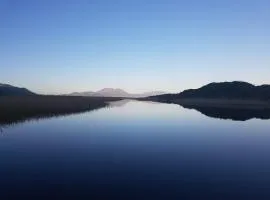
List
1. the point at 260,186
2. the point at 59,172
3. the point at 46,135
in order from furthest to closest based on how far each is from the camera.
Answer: the point at 46,135
the point at 59,172
the point at 260,186

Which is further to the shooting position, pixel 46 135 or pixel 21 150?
pixel 46 135

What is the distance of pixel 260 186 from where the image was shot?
20844mm

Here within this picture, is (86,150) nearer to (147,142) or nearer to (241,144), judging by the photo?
(147,142)

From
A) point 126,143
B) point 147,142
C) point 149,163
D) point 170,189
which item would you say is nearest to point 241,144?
point 147,142

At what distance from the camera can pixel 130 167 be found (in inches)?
994

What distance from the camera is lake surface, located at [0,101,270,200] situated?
62.2 ft

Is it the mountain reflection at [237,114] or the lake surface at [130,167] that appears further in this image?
the mountain reflection at [237,114]

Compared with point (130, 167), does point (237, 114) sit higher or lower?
higher

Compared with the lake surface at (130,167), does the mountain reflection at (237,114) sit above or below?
above

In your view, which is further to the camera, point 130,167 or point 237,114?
point 237,114

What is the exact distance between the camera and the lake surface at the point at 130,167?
18969mm

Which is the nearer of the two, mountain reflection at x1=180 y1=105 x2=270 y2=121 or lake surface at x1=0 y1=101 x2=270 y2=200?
lake surface at x1=0 y1=101 x2=270 y2=200

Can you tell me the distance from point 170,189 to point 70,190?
6144 mm

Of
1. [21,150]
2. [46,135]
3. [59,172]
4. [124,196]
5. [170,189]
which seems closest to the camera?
[124,196]
